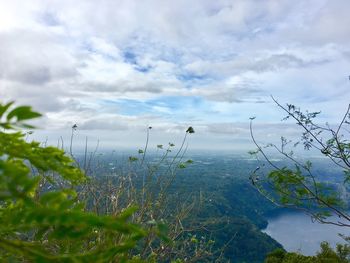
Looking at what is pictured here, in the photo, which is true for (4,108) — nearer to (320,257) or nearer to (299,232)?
(320,257)

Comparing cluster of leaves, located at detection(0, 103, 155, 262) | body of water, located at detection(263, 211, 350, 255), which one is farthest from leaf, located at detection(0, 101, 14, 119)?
body of water, located at detection(263, 211, 350, 255)

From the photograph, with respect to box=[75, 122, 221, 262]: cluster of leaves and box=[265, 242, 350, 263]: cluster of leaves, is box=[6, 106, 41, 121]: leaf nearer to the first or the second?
box=[75, 122, 221, 262]: cluster of leaves

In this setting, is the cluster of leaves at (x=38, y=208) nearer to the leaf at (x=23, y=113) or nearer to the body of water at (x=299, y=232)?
the leaf at (x=23, y=113)

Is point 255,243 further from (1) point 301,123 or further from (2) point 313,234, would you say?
A: (1) point 301,123

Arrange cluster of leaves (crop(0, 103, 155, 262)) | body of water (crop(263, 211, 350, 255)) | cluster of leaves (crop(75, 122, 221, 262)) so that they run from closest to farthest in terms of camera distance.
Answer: cluster of leaves (crop(0, 103, 155, 262))
cluster of leaves (crop(75, 122, 221, 262))
body of water (crop(263, 211, 350, 255))

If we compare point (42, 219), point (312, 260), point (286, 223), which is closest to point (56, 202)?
point (42, 219)

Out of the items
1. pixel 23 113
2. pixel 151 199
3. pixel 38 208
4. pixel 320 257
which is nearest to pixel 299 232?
pixel 320 257

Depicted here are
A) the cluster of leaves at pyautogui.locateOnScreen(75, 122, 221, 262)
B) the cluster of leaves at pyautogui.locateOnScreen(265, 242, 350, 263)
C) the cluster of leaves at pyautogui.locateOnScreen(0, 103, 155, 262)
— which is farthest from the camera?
the cluster of leaves at pyautogui.locateOnScreen(265, 242, 350, 263)
